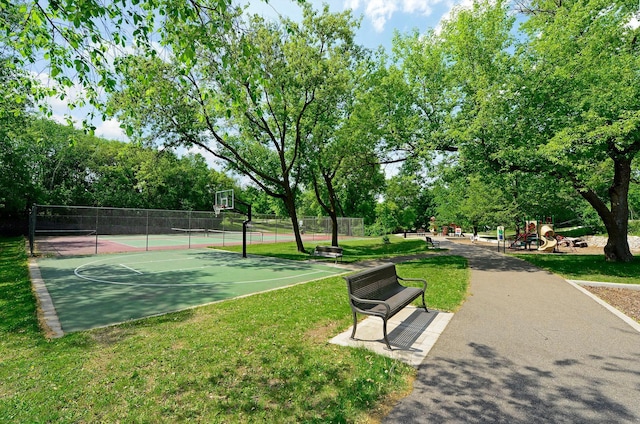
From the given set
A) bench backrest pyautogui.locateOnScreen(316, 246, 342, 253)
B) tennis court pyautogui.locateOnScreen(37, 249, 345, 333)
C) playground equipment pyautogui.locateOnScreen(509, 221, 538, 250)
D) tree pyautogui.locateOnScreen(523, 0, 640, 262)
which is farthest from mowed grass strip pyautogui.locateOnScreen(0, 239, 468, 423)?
playground equipment pyautogui.locateOnScreen(509, 221, 538, 250)

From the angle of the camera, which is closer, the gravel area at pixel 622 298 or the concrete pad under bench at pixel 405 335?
the concrete pad under bench at pixel 405 335

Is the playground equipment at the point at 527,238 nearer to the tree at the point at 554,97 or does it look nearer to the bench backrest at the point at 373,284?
the tree at the point at 554,97

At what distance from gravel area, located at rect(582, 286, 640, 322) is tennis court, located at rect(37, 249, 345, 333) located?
826 cm

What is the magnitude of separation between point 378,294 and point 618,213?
15479mm

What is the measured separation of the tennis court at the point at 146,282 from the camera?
7.48 metres

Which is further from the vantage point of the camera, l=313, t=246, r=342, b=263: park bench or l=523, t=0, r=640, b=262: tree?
l=313, t=246, r=342, b=263: park bench

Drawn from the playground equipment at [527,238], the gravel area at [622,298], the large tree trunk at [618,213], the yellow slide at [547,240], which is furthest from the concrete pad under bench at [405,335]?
the playground equipment at [527,238]

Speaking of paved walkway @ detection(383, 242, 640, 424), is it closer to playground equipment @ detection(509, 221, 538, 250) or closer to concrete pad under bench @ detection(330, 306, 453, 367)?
concrete pad under bench @ detection(330, 306, 453, 367)

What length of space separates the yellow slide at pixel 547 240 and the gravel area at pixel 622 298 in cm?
1530

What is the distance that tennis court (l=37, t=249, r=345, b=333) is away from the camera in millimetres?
7477

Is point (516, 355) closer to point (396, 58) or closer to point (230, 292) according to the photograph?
point (230, 292)

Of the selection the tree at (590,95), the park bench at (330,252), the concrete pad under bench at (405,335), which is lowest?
the concrete pad under bench at (405,335)

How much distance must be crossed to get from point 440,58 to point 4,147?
3519 centimetres

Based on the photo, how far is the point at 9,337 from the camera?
5.48 metres
